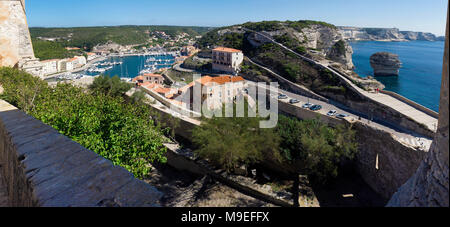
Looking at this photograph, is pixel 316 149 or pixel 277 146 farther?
pixel 277 146

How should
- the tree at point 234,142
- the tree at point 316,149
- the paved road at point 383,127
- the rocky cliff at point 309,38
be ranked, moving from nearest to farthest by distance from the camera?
the tree at point 234,142 < the tree at point 316,149 < the paved road at point 383,127 < the rocky cliff at point 309,38

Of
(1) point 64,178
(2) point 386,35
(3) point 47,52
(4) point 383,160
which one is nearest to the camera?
(1) point 64,178

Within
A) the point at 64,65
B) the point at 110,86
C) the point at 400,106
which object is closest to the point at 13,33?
the point at 110,86

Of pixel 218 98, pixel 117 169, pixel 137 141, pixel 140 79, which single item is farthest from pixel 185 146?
pixel 140 79

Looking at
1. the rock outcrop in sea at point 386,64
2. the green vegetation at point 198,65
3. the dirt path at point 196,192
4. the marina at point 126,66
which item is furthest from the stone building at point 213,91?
the rock outcrop in sea at point 386,64

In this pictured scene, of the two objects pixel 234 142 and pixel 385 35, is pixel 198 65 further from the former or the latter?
pixel 385 35

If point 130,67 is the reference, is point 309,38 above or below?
above

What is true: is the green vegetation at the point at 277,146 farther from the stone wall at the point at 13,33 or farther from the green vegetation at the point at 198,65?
the green vegetation at the point at 198,65

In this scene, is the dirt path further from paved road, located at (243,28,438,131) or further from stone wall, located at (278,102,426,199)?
paved road, located at (243,28,438,131)
